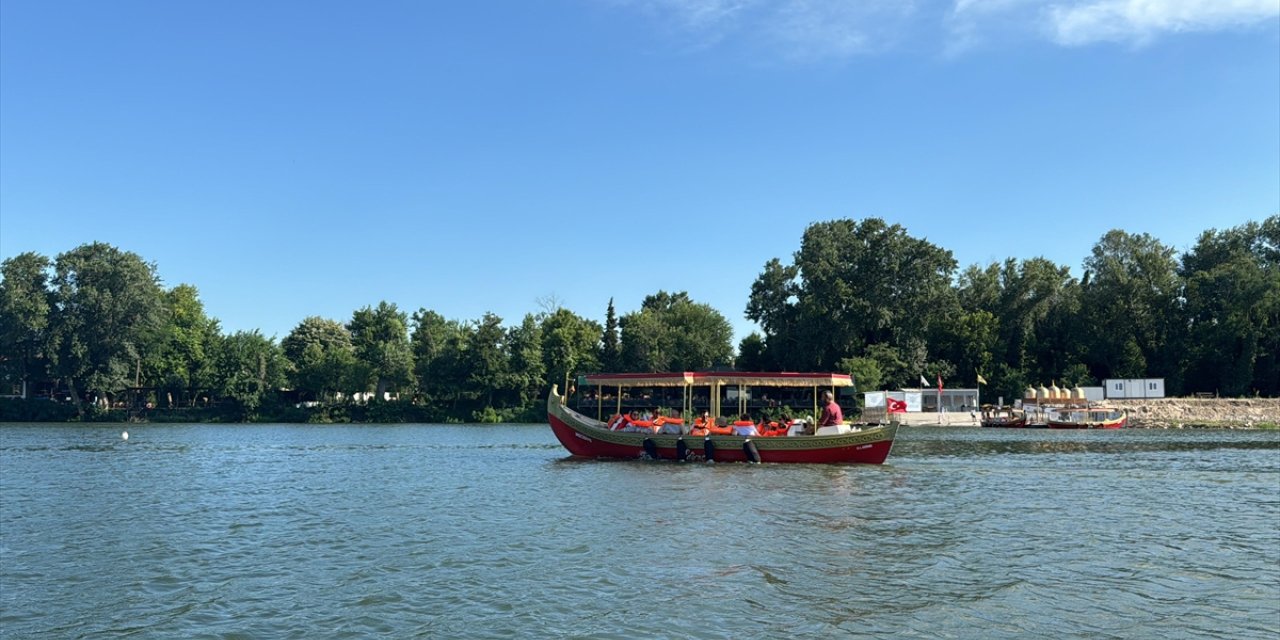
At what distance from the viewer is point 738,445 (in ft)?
115

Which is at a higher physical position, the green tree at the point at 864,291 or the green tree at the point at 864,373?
the green tree at the point at 864,291

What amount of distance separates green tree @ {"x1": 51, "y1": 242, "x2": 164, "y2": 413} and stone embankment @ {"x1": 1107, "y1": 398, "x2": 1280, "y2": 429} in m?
88.6

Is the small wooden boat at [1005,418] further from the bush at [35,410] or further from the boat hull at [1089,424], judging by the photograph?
the bush at [35,410]

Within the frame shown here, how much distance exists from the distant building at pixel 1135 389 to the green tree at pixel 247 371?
80.5m

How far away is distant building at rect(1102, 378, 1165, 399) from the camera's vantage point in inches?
3068

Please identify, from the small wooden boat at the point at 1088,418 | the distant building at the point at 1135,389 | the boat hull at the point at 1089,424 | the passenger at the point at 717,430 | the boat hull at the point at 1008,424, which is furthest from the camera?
the distant building at the point at 1135,389

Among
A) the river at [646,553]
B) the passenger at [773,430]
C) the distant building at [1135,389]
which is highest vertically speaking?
the distant building at [1135,389]

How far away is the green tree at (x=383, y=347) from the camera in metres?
94.5

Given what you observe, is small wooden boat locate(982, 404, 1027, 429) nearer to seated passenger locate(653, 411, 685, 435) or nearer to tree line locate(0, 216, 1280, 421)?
tree line locate(0, 216, 1280, 421)

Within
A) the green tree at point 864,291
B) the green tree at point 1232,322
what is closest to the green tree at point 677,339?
the green tree at point 864,291

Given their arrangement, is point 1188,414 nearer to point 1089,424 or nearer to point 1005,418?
point 1089,424

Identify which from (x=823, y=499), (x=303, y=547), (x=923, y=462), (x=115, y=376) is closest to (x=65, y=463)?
(x=303, y=547)

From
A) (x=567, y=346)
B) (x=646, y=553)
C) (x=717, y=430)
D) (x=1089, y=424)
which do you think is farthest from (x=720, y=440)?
(x=567, y=346)

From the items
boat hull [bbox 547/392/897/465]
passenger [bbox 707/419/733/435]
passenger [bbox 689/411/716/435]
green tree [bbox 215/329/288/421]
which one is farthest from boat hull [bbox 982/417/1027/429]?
green tree [bbox 215/329/288/421]
